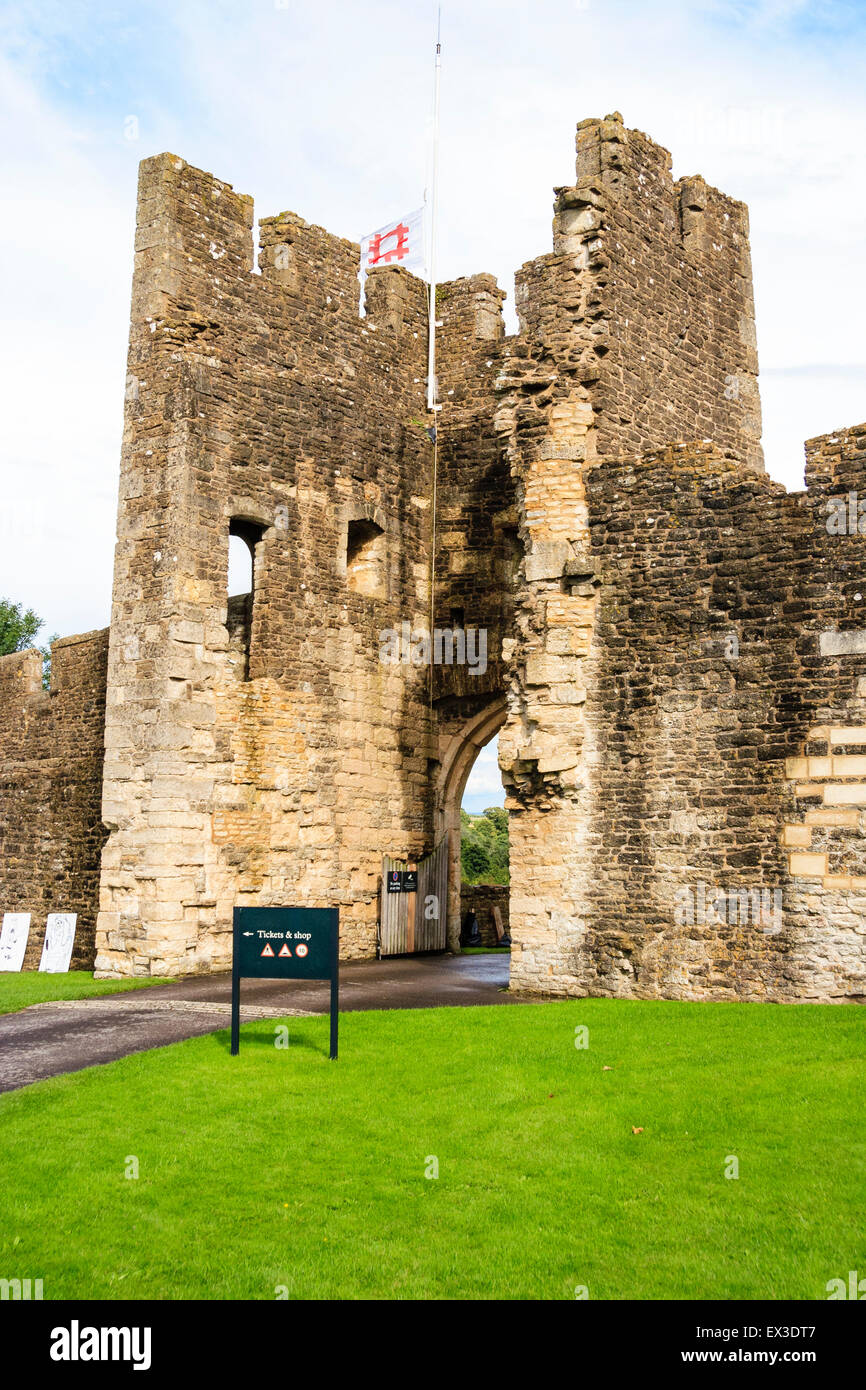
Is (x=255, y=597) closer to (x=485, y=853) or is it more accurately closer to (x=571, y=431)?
(x=571, y=431)

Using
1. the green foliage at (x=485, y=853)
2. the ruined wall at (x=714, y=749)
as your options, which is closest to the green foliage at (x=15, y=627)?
the green foliage at (x=485, y=853)

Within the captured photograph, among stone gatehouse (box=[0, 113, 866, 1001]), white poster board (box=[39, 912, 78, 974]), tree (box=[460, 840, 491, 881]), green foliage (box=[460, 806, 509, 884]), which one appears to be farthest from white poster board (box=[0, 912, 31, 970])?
tree (box=[460, 840, 491, 881])

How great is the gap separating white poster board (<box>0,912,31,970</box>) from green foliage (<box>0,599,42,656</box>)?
16176 mm

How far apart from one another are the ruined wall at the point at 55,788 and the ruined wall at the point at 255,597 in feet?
9.13

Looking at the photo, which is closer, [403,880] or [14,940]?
[403,880]

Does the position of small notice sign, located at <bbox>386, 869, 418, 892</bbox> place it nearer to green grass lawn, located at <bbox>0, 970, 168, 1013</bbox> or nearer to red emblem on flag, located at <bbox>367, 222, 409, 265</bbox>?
green grass lawn, located at <bbox>0, 970, 168, 1013</bbox>

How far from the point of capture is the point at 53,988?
1434 centimetres

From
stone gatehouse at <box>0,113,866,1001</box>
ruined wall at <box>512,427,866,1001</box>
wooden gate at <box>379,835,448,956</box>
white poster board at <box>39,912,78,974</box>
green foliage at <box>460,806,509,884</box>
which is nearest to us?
ruined wall at <box>512,427,866,1001</box>

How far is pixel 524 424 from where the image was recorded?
14000 mm

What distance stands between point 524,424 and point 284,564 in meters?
4.02

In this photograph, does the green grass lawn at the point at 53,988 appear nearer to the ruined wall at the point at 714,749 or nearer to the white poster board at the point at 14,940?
the white poster board at the point at 14,940

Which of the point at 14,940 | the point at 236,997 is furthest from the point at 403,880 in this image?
the point at 236,997

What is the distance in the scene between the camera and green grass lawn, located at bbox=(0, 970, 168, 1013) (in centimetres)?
1331

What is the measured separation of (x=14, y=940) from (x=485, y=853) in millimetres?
20512
